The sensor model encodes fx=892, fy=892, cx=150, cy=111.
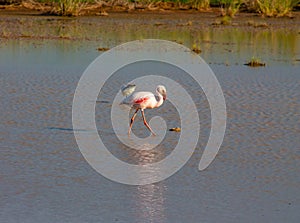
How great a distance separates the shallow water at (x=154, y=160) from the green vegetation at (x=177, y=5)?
10.9m

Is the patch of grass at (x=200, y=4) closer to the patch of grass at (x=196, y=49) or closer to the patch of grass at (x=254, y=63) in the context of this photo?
the patch of grass at (x=196, y=49)

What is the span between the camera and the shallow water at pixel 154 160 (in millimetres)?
7609

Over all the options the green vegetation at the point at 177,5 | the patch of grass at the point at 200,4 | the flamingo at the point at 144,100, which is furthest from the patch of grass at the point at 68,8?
the flamingo at the point at 144,100

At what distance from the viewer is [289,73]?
53.6 ft

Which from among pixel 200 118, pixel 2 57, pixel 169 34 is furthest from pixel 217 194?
pixel 169 34

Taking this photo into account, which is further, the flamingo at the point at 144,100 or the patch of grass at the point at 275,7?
the patch of grass at the point at 275,7

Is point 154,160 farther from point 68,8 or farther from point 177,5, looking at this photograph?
point 177,5

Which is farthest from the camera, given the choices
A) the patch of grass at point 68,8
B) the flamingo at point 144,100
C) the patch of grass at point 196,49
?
the patch of grass at point 68,8

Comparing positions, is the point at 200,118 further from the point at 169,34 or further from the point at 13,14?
the point at 13,14

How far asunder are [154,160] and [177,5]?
2111cm

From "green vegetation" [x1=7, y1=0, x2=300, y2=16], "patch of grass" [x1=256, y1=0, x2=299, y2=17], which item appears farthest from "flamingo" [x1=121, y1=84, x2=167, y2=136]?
"patch of grass" [x1=256, y1=0, x2=299, y2=17]

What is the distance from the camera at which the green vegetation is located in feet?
90.3

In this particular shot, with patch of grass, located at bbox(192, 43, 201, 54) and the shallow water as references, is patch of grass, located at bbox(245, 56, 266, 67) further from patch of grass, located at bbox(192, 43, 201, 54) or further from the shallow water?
patch of grass, located at bbox(192, 43, 201, 54)

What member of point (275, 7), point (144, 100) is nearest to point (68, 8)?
point (275, 7)
